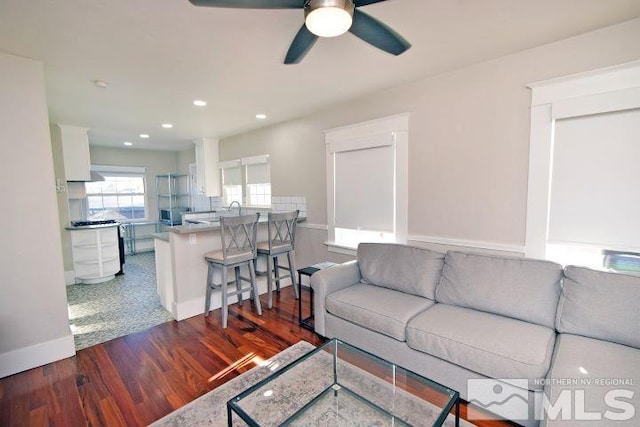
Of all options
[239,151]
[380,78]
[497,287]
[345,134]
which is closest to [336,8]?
[380,78]

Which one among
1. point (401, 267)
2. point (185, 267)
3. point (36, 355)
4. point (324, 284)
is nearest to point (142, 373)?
point (36, 355)

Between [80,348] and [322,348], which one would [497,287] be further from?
[80,348]

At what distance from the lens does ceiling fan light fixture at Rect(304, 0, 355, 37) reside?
123 centimetres

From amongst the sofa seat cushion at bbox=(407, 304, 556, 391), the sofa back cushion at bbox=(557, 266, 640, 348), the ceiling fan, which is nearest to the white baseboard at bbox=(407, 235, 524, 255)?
the sofa back cushion at bbox=(557, 266, 640, 348)

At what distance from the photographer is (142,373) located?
222 cm

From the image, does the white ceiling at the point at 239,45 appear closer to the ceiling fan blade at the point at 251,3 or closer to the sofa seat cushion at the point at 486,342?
the ceiling fan blade at the point at 251,3

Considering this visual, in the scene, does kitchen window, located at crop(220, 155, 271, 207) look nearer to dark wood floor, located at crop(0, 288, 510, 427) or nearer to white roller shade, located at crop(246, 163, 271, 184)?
white roller shade, located at crop(246, 163, 271, 184)

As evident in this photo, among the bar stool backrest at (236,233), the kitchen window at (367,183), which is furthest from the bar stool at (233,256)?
the kitchen window at (367,183)

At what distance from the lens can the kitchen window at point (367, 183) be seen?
3.04 meters

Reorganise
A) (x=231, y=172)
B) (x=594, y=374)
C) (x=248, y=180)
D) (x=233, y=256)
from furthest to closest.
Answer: (x=231, y=172)
(x=248, y=180)
(x=233, y=256)
(x=594, y=374)

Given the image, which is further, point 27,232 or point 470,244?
point 470,244

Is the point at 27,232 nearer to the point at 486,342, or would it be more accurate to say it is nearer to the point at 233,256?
the point at 233,256

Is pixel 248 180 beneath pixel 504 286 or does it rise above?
above

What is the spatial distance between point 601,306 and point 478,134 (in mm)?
1511
